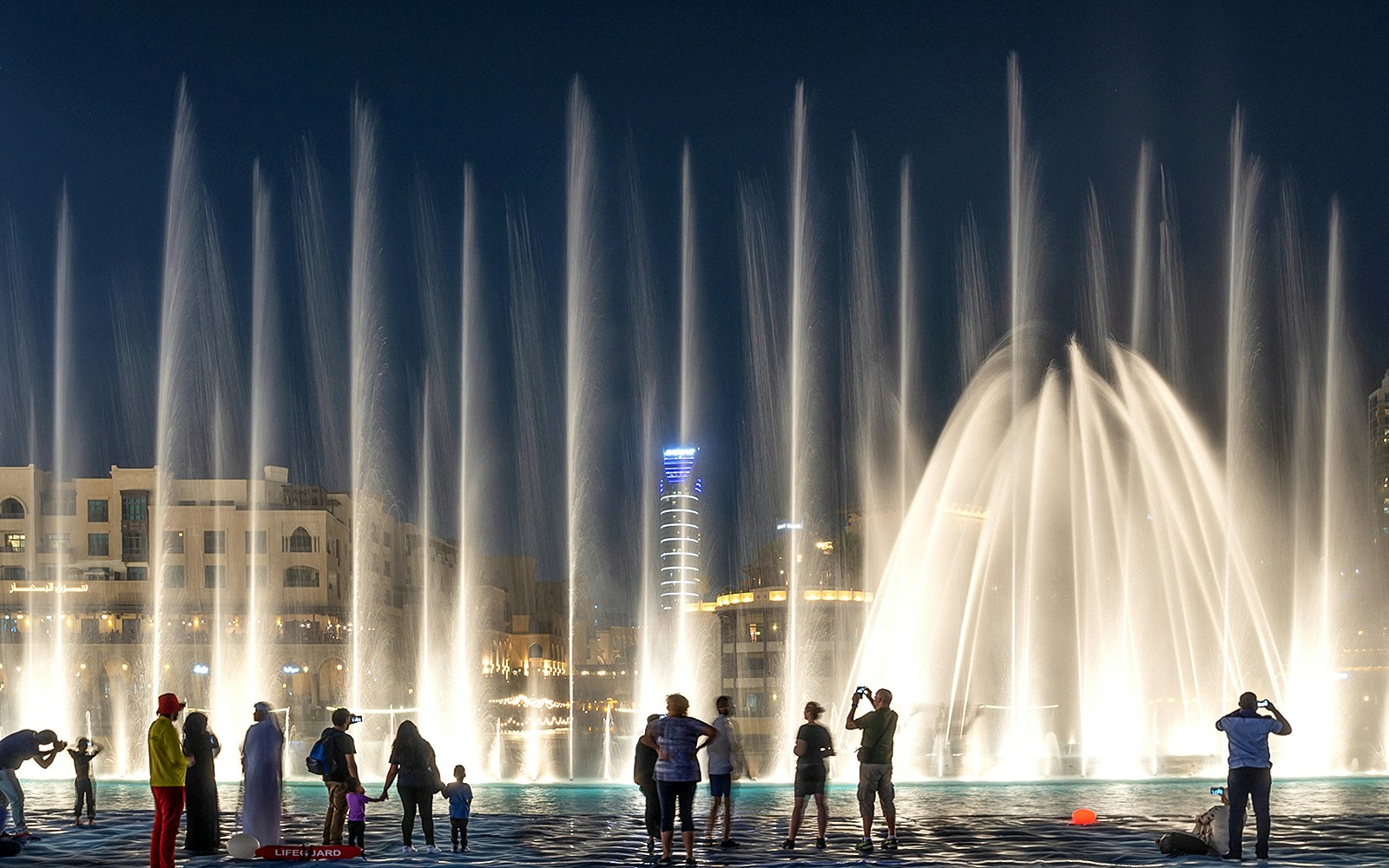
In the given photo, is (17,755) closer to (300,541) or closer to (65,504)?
(300,541)

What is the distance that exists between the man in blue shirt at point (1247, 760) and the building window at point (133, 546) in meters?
93.5

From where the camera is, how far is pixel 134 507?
101m

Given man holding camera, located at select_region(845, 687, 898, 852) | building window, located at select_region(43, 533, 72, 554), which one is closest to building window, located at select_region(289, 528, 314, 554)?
building window, located at select_region(43, 533, 72, 554)

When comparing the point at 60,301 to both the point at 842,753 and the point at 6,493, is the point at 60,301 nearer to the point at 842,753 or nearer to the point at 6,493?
the point at 842,753

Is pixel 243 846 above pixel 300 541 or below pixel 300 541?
below

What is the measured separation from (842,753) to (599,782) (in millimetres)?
5202

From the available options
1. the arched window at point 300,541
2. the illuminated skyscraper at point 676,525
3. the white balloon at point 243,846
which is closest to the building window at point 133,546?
the arched window at point 300,541

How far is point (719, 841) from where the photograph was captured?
55.9ft

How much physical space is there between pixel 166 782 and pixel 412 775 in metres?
3.28

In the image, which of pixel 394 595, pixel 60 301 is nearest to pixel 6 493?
pixel 394 595

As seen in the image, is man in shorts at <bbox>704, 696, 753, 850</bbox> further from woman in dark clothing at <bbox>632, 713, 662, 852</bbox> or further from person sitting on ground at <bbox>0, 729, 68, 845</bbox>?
person sitting on ground at <bbox>0, 729, 68, 845</bbox>

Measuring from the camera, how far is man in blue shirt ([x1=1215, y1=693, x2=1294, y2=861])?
14.6 metres

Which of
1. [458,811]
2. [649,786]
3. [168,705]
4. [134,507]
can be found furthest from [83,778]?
[134,507]

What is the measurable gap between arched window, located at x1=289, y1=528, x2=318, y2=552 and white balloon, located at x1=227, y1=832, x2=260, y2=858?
85.9 metres
